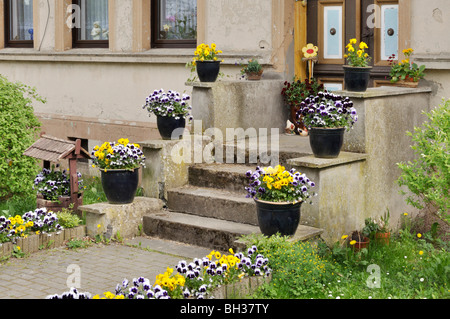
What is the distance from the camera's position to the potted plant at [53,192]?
28.5ft

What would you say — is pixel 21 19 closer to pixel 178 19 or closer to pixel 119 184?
pixel 178 19

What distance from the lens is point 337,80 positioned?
10.0 m

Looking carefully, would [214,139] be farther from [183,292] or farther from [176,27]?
[183,292]

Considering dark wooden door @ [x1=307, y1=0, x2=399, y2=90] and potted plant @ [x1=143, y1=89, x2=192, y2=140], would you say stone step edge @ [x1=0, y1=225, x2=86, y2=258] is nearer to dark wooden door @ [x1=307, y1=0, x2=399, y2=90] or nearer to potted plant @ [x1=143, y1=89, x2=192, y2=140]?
potted plant @ [x1=143, y1=89, x2=192, y2=140]

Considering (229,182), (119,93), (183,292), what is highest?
(119,93)

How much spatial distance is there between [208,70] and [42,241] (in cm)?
301

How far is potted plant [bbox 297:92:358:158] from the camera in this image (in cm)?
764

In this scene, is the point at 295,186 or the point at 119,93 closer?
the point at 295,186

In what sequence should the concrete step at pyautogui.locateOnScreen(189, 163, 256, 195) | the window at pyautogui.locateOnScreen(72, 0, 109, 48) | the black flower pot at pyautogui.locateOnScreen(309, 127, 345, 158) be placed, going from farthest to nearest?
the window at pyautogui.locateOnScreen(72, 0, 109, 48) → the concrete step at pyautogui.locateOnScreen(189, 163, 256, 195) → the black flower pot at pyautogui.locateOnScreen(309, 127, 345, 158)

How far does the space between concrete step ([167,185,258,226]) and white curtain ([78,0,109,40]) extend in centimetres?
493

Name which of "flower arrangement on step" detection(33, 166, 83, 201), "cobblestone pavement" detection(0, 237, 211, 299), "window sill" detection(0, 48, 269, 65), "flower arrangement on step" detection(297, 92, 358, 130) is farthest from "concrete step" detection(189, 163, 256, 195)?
"window sill" detection(0, 48, 269, 65)

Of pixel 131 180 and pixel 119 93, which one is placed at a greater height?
pixel 119 93
